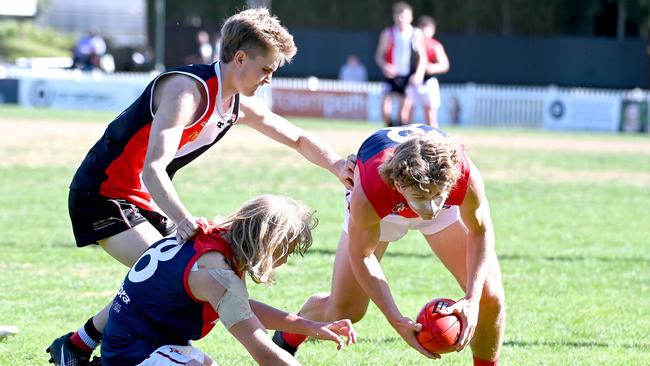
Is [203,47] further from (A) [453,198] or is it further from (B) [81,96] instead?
(A) [453,198]

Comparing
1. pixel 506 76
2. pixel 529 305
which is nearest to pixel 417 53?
pixel 529 305

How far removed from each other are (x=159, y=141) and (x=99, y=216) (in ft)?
2.13

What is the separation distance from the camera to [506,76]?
3709 cm

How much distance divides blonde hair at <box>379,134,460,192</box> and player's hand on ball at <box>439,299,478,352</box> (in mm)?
569

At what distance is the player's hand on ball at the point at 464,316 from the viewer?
4.50 metres

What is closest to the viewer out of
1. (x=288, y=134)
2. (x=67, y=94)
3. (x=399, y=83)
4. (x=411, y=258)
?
(x=288, y=134)

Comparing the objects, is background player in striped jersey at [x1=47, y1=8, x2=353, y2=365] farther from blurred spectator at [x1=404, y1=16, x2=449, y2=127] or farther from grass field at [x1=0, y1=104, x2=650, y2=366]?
blurred spectator at [x1=404, y1=16, x2=449, y2=127]

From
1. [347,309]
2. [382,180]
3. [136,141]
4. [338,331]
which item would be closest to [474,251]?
[382,180]

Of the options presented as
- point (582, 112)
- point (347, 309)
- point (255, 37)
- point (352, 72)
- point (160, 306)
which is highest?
point (255, 37)

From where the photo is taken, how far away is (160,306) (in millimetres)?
4312

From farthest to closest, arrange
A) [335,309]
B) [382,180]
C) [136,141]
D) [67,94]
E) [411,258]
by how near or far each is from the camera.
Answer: [67,94], [411,258], [335,309], [136,141], [382,180]

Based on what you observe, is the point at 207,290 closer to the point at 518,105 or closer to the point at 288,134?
the point at 288,134

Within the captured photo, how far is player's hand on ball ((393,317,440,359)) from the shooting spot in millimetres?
4508

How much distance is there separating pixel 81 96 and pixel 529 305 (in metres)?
26.0
